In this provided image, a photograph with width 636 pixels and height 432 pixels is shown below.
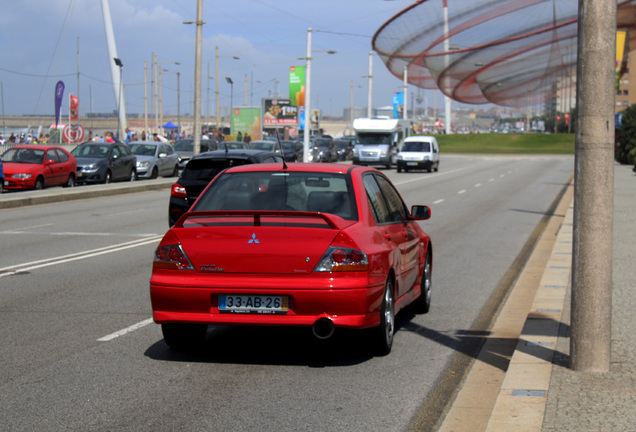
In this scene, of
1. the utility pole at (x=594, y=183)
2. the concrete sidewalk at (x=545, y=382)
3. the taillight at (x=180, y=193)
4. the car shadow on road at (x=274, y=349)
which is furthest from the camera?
the taillight at (x=180, y=193)

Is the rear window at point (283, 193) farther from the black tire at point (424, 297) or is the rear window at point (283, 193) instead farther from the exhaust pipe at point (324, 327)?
the black tire at point (424, 297)

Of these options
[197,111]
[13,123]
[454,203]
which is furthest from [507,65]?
[13,123]

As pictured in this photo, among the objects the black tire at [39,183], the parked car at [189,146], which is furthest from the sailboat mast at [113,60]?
the black tire at [39,183]

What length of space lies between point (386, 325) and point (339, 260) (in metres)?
0.89

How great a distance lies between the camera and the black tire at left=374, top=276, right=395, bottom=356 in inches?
267

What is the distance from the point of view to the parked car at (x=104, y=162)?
32812 mm

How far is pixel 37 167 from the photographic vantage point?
28938mm

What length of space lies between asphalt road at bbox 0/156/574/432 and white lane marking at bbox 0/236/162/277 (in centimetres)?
4

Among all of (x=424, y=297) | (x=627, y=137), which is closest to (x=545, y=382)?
(x=424, y=297)

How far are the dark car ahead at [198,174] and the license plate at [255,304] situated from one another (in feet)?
23.2

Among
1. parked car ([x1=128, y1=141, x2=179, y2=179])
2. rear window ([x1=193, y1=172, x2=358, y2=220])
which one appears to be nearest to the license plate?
rear window ([x1=193, y1=172, x2=358, y2=220])

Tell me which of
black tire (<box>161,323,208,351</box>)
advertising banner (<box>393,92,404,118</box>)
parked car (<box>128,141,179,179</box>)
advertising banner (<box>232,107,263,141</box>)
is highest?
advertising banner (<box>393,92,404,118</box>)

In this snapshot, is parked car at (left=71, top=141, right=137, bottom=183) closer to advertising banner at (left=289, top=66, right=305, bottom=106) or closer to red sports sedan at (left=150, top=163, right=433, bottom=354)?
red sports sedan at (left=150, top=163, right=433, bottom=354)

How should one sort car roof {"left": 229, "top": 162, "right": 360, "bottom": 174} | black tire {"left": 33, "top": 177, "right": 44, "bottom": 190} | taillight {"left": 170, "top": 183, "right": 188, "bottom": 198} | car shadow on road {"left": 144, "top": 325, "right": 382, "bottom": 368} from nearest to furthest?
car shadow on road {"left": 144, "top": 325, "right": 382, "bottom": 368} < car roof {"left": 229, "top": 162, "right": 360, "bottom": 174} < taillight {"left": 170, "top": 183, "right": 188, "bottom": 198} < black tire {"left": 33, "top": 177, "right": 44, "bottom": 190}
